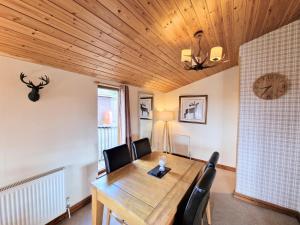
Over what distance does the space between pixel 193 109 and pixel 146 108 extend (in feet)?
4.53

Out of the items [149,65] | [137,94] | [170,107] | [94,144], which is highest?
[149,65]

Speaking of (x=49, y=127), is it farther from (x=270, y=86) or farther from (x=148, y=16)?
(x=270, y=86)

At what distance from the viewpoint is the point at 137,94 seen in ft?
12.0

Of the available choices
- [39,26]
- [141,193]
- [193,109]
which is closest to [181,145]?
[193,109]

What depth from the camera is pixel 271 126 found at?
2.26 meters

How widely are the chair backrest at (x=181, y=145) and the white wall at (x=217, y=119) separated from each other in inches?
4.8

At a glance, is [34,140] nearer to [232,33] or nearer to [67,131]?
[67,131]

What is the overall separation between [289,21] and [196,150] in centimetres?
333

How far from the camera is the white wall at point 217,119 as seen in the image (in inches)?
144

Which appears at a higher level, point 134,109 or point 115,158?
point 134,109

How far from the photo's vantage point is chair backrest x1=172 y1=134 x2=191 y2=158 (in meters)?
4.40

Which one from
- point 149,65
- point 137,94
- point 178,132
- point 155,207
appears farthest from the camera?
point 178,132

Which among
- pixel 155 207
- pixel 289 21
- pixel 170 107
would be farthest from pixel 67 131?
pixel 289 21

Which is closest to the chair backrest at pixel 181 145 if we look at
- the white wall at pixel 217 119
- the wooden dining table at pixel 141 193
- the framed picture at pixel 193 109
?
the white wall at pixel 217 119
